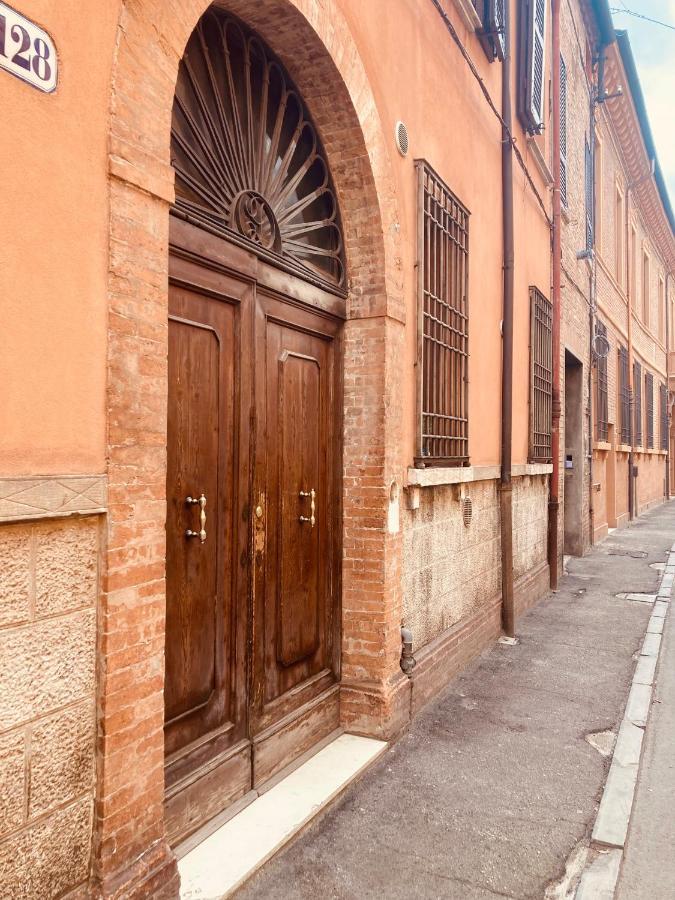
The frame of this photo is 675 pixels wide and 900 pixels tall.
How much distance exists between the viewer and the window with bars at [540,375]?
887cm

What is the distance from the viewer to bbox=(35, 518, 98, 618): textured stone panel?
219cm

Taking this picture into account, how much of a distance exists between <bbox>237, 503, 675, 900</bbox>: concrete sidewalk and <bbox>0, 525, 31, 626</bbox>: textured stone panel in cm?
164

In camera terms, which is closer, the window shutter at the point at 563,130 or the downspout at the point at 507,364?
the downspout at the point at 507,364

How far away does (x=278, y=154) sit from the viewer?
411cm

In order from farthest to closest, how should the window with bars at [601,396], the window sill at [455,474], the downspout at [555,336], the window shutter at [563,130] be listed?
the window with bars at [601,396]
the window shutter at [563,130]
the downspout at [555,336]
the window sill at [455,474]

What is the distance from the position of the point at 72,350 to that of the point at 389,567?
279cm

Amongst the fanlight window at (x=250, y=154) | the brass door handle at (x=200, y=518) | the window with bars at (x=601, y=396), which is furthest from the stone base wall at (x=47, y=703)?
the window with bars at (x=601, y=396)

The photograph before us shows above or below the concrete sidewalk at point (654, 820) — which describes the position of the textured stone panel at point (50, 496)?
above

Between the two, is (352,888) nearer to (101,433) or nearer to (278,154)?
(101,433)

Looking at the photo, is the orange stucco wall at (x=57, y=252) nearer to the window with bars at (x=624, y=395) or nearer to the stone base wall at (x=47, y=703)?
the stone base wall at (x=47, y=703)

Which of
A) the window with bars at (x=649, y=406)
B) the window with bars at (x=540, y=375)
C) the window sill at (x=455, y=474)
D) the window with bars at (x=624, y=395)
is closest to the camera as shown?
the window sill at (x=455, y=474)

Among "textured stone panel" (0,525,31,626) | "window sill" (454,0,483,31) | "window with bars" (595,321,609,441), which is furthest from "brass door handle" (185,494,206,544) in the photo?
"window with bars" (595,321,609,441)

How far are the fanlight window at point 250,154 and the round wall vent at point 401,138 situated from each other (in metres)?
0.67

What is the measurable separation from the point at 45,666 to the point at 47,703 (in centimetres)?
12
